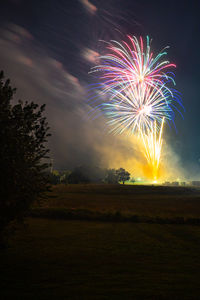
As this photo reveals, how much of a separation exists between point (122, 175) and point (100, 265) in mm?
178752

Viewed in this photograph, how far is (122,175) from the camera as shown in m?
190

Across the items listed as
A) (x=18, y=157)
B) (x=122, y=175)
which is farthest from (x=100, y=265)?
(x=122, y=175)

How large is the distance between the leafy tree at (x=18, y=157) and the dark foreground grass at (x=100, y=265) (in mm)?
3117

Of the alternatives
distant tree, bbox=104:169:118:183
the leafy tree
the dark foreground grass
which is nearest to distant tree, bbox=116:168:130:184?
distant tree, bbox=104:169:118:183

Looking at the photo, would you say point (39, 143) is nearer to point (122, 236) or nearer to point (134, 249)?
point (134, 249)

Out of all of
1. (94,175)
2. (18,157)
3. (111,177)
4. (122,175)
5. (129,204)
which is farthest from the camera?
(122,175)

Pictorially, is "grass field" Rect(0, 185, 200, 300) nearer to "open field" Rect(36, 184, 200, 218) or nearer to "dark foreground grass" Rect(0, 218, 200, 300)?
"dark foreground grass" Rect(0, 218, 200, 300)

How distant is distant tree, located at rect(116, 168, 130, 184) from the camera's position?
190m

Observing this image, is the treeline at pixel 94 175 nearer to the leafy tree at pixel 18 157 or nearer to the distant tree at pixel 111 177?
the distant tree at pixel 111 177

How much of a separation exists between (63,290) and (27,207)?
4288 mm

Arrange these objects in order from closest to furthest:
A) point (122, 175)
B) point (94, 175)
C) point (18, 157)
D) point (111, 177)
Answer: point (18, 157) < point (111, 177) < point (94, 175) < point (122, 175)

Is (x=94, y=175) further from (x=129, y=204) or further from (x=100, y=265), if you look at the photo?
(x=100, y=265)

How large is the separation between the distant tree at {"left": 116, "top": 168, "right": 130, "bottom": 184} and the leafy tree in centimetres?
17824

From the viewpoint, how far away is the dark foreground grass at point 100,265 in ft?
30.5
